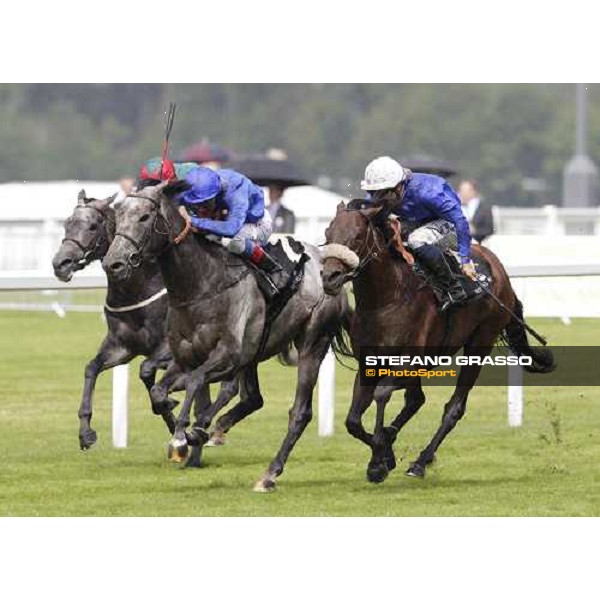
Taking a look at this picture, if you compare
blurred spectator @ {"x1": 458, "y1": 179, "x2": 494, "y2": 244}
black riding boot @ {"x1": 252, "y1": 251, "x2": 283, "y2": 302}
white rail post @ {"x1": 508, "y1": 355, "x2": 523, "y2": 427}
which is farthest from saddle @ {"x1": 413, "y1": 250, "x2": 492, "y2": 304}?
blurred spectator @ {"x1": 458, "y1": 179, "x2": 494, "y2": 244}

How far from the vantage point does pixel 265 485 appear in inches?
401

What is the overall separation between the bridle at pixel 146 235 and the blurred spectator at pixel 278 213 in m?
5.87

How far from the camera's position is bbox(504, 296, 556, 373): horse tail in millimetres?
11844

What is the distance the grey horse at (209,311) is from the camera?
10008 mm

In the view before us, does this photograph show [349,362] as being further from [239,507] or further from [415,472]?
[239,507]

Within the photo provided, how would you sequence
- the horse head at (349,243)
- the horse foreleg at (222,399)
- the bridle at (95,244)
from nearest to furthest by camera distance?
1. the horse head at (349,243)
2. the horse foreleg at (222,399)
3. the bridle at (95,244)

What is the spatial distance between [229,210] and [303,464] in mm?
1616

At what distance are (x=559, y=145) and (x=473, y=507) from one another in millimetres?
55329

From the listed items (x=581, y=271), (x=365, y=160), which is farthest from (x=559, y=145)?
(x=581, y=271)

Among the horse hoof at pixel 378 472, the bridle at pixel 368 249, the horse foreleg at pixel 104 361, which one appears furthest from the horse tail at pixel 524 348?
the horse foreleg at pixel 104 361

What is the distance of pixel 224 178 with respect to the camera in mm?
10766

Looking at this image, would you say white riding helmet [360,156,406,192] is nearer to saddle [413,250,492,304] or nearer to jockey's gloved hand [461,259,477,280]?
saddle [413,250,492,304]

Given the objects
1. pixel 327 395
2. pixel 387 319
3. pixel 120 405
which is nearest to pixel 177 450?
pixel 387 319

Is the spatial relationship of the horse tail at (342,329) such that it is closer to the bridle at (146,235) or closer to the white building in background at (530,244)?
the bridle at (146,235)
